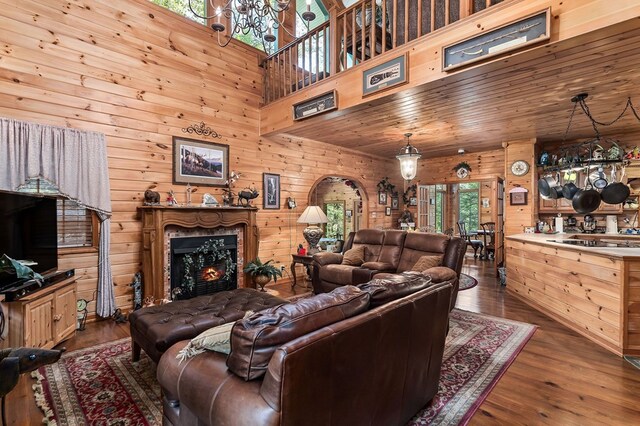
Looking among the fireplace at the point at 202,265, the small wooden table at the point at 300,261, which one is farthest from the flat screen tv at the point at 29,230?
the small wooden table at the point at 300,261

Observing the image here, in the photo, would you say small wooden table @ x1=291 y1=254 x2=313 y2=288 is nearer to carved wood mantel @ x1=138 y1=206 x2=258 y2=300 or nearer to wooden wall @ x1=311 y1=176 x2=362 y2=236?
carved wood mantel @ x1=138 y1=206 x2=258 y2=300

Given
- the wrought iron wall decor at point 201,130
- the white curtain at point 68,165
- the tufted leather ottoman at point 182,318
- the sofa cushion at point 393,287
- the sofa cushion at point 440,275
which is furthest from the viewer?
the wrought iron wall decor at point 201,130

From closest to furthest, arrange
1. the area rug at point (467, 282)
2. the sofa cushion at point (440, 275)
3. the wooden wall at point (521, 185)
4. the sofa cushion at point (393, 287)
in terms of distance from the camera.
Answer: the sofa cushion at point (393, 287) → the sofa cushion at point (440, 275) → the area rug at point (467, 282) → the wooden wall at point (521, 185)

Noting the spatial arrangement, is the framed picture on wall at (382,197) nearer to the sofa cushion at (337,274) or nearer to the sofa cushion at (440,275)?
the sofa cushion at (337,274)

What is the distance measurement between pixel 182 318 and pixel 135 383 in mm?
556

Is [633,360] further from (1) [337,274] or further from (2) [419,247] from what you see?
(1) [337,274]

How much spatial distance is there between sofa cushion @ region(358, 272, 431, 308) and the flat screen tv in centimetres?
286

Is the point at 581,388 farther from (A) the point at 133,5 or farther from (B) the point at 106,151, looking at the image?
(A) the point at 133,5

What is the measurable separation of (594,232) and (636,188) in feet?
2.98

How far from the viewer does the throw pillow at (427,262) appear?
3.77m

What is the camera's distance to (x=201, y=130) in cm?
466

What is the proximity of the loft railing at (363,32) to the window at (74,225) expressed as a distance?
3.10 m

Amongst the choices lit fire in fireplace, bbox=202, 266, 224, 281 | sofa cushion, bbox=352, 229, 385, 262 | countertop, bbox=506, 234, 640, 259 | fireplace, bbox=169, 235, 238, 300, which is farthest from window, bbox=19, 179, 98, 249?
countertop, bbox=506, 234, 640, 259

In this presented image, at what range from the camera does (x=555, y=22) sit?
8.05ft
